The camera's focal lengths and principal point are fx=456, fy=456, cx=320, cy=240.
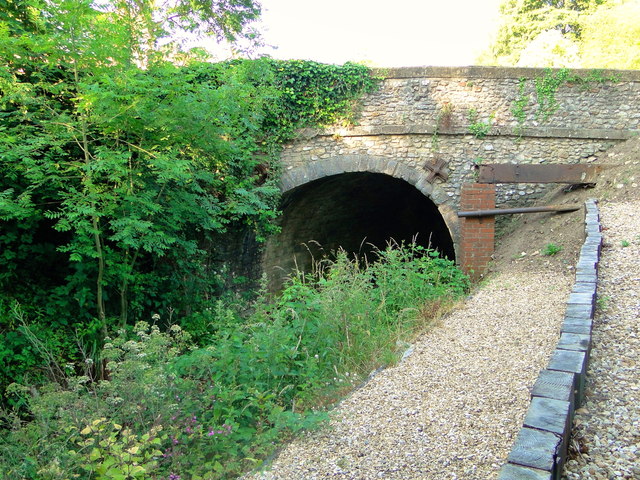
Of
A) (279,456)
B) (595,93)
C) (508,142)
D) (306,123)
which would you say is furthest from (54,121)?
(595,93)

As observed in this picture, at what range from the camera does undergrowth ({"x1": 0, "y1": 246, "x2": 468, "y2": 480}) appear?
2.54 meters

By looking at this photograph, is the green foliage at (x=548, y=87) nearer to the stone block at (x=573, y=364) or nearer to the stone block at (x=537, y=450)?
the stone block at (x=573, y=364)

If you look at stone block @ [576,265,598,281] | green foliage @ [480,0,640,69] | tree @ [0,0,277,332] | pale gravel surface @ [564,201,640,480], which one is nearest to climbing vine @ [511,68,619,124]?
Result: pale gravel surface @ [564,201,640,480]

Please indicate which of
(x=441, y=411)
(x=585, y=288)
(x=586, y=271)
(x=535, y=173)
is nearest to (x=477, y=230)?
(x=535, y=173)

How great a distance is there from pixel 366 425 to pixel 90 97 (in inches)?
147

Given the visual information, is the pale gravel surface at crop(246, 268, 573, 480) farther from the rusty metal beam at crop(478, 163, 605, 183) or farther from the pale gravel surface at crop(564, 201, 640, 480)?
the rusty metal beam at crop(478, 163, 605, 183)

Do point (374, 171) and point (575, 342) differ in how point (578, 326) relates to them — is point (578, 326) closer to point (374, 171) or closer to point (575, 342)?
point (575, 342)

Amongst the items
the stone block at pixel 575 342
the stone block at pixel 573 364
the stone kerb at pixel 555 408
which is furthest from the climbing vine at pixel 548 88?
the stone block at pixel 573 364

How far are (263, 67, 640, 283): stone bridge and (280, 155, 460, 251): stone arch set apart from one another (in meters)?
0.02

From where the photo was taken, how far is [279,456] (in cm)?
Result: 250

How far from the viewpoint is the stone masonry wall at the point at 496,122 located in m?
8.37

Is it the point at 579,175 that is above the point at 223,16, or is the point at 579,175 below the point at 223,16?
below

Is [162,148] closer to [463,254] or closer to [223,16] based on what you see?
[463,254]

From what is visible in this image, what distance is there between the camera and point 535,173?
7457 mm
